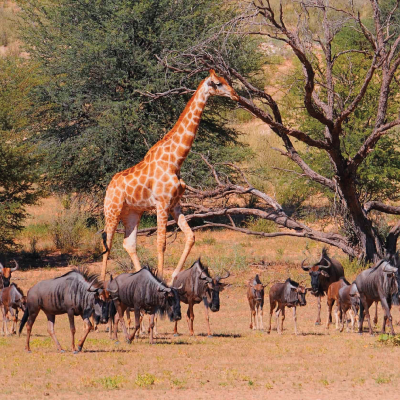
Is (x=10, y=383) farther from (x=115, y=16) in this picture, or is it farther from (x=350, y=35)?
(x=350, y=35)

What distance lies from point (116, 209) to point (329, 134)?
6.15 metres

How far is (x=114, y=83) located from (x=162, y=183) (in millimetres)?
13769

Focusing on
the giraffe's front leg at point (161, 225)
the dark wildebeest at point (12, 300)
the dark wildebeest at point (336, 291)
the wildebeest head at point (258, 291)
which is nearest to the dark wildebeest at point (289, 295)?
the wildebeest head at point (258, 291)

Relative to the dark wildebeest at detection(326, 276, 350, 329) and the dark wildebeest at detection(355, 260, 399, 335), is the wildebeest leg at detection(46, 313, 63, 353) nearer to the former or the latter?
the dark wildebeest at detection(355, 260, 399, 335)

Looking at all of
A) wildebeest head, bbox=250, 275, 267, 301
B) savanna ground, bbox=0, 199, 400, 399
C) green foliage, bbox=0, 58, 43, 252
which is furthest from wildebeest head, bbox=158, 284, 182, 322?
green foliage, bbox=0, 58, 43, 252

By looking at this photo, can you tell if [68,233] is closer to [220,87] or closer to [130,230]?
[130,230]

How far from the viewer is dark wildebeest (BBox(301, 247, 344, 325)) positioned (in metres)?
16.4

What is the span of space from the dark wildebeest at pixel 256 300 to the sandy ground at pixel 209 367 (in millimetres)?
487

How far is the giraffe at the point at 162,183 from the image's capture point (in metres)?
16.5

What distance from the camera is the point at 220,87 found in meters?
16.6

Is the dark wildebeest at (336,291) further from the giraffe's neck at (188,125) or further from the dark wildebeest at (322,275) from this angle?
the giraffe's neck at (188,125)

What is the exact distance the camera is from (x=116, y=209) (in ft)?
56.2

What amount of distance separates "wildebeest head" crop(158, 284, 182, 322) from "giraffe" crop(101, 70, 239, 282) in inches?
106

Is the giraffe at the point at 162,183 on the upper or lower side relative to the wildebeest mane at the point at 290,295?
upper
